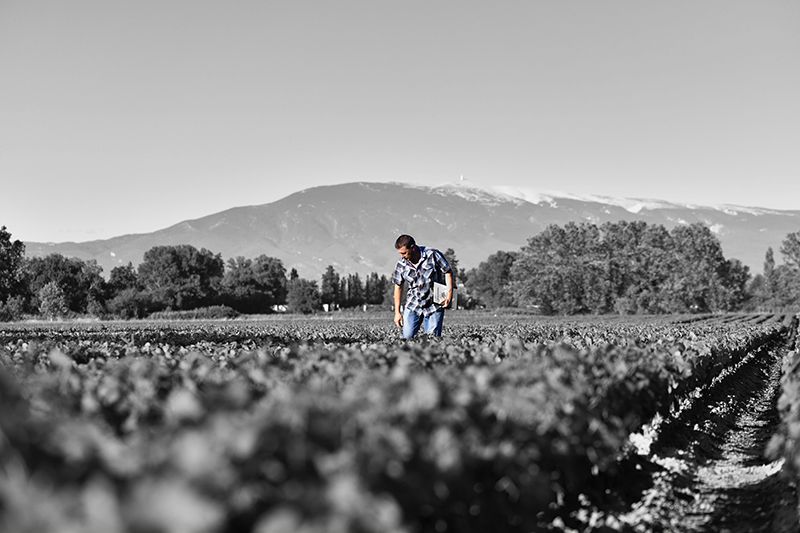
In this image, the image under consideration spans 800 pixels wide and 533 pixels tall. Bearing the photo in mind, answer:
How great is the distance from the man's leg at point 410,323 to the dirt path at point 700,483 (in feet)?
12.7

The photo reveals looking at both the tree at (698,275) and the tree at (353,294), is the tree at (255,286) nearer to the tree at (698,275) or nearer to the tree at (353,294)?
the tree at (353,294)

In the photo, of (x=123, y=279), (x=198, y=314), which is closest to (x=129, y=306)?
(x=198, y=314)

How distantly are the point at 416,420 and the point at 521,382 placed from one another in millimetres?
1545

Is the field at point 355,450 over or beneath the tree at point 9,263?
beneath

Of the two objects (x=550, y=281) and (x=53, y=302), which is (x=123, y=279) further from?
(x=550, y=281)

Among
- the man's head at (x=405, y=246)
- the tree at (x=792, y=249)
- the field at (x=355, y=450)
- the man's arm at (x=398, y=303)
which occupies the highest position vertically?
the tree at (x=792, y=249)

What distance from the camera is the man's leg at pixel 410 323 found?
12.4m

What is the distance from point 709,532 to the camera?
6.39 m

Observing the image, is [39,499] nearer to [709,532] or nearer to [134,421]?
[134,421]

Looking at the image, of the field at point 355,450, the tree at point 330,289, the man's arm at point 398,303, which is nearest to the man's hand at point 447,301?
the man's arm at point 398,303

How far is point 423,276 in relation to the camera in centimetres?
1207

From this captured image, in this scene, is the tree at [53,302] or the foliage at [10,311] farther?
the tree at [53,302]

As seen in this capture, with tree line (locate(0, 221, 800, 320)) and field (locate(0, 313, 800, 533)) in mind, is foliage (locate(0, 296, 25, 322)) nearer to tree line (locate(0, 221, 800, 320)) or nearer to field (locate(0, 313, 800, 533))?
tree line (locate(0, 221, 800, 320))

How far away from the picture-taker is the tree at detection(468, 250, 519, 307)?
144750 millimetres
